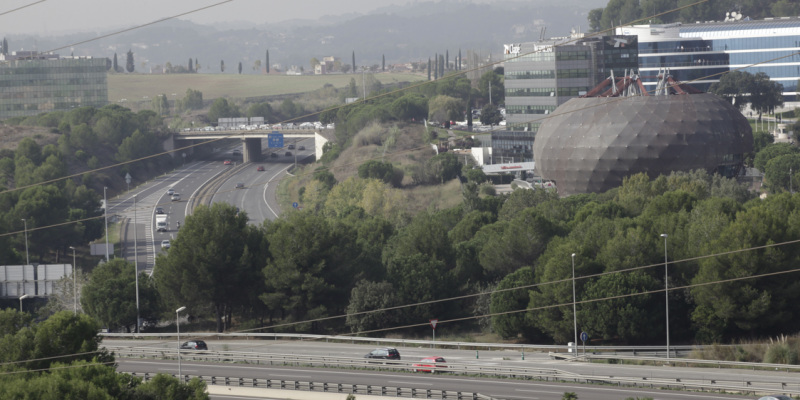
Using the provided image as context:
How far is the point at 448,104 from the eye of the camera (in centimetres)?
18400

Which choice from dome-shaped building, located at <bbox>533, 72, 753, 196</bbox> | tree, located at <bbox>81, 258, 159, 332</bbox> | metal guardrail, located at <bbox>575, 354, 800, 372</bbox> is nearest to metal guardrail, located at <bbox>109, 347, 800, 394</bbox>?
metal guardrail, located at <bbox>575, 354, 800, 372</bbox>

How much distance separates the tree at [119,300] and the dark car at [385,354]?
83.9 ft

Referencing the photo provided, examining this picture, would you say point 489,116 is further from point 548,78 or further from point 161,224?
point 161,224

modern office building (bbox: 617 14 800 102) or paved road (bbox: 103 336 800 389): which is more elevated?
modern office building (bbox: 617 14 800 102)

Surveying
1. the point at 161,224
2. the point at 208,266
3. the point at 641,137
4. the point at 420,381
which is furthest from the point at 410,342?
the point at 161,224

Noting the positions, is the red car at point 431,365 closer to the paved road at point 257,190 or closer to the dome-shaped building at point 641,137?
the dome-shaped building at point 641,137

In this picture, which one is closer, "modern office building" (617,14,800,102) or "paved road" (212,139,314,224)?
"paved road" (212,139,314,224)

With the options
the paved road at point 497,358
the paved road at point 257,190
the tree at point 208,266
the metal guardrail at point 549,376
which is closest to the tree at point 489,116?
the paved road at point 257,190

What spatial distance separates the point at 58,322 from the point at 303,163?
153568 mm

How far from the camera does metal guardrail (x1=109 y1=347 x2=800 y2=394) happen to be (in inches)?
1400

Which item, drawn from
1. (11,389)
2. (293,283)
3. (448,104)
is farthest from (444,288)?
(448,104)

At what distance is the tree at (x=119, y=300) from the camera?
64438 mm

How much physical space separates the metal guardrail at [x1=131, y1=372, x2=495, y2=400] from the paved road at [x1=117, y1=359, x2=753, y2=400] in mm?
1546

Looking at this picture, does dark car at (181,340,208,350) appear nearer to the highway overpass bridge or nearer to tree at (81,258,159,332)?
tree at (81,258,159,332)
